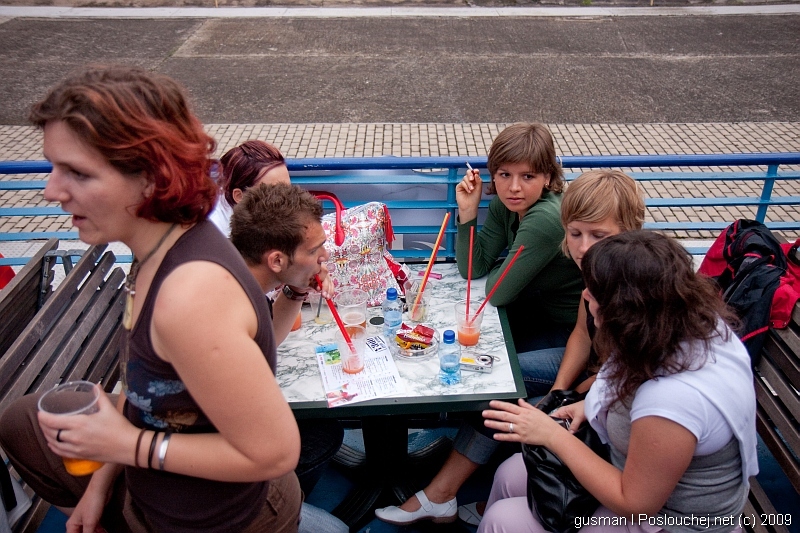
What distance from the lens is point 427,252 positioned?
3742 mm

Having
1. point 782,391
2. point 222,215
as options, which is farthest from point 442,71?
point 782,391

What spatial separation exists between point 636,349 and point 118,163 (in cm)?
132

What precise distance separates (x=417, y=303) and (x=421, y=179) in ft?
3.90

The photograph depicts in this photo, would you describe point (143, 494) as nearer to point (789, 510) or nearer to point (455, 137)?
point (789, 510)

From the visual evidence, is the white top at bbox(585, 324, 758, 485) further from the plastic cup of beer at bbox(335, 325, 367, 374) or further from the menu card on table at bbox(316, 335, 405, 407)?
the plastic cup of beer at bbox(335, 325, 367, 374)

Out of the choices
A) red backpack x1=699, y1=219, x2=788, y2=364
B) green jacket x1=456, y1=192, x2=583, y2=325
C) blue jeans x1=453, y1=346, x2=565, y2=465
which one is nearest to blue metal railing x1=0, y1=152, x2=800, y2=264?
green jacket x1=456, y1=192, x2=583, y2=325

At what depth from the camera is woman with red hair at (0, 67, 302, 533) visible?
1097mm

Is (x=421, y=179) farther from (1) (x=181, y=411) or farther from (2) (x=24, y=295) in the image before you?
(1) (x=181, y=411)

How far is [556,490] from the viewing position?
186 centimetres

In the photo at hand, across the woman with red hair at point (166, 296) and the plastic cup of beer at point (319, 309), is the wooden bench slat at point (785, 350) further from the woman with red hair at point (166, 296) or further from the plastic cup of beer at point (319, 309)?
the woman with red hair at point (166, 296)

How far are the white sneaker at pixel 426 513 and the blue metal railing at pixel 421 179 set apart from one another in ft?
3.93

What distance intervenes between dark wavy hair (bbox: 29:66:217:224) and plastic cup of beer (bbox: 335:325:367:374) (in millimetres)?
1089

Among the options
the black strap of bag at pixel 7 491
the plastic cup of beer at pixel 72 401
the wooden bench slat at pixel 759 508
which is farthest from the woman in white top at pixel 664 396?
the black strap of bag at pixel 7 491

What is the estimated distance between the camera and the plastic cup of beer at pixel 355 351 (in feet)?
7.29
